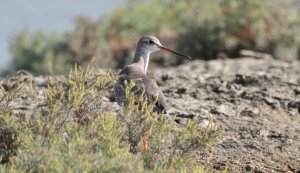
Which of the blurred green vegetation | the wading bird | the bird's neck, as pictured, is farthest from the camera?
the blurred green vegetation

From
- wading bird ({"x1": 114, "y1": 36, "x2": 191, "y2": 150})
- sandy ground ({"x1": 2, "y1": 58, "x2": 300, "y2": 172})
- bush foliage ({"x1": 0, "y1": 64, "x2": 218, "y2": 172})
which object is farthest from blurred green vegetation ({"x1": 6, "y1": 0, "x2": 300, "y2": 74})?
bush foliage ({"x1": 0, "y1": 64, "x2": 218, "y2": 172})

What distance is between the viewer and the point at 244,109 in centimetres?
973

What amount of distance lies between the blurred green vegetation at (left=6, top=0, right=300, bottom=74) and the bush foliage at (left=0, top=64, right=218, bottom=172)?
962 cm

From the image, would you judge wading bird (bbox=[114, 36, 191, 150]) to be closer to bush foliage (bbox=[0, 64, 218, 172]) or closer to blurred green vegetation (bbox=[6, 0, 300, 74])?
bush foliage (bbox=[0, 64, 218, 172])

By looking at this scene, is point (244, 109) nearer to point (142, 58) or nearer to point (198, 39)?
point (142, 58)

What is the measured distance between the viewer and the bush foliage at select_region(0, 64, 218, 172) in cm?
552

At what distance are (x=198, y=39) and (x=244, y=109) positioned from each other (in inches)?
271

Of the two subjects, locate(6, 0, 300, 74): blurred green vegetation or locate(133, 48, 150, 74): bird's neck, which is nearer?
locate(133, 48, 150, 74): bird's neck

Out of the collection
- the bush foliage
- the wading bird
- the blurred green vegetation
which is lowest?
the bush foliage

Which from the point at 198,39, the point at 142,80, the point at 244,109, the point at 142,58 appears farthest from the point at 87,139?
the point at 198,39

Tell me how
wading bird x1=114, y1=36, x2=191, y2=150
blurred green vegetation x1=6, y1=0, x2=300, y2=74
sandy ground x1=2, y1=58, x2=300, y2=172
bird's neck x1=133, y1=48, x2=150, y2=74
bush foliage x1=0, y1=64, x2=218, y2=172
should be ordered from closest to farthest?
1. bush foliage x1=0, y1=64, x2=218, y2=172
2. wading bird x1=114, y1=36, x2=191, y2=150
3. sandy ground x1=2, y1=58, x2=300, y2=172
4. bird's neck x1=133, y1=48, x2=150, y2=74
5. blurred green vegetation x1=6, y1=0, x2=300, y2=74

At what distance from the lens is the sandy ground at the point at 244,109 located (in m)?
7.82

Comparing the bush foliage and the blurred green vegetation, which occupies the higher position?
the blurred green vegetation

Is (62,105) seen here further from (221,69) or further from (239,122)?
(221,69)
